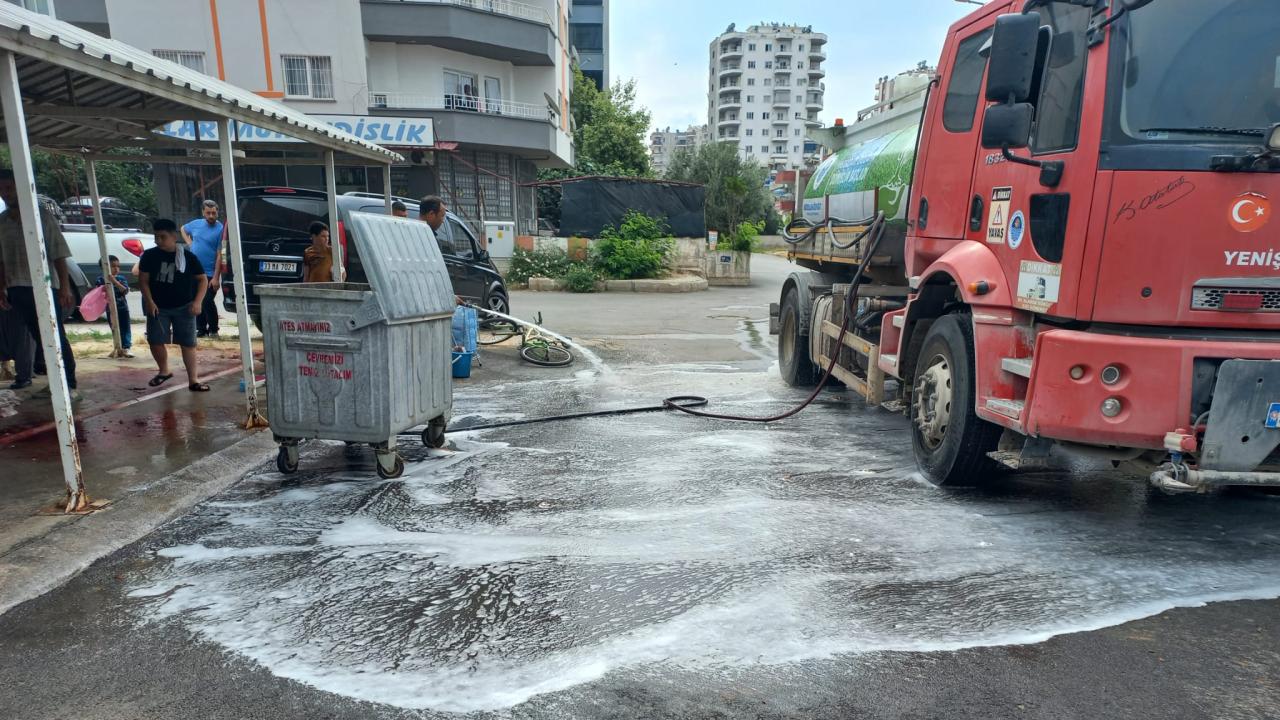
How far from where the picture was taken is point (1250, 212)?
3359mm

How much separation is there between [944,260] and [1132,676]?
8.65ft

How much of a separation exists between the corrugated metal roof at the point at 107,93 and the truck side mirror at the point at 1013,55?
4.72m

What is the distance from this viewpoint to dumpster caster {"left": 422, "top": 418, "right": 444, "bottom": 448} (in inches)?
219

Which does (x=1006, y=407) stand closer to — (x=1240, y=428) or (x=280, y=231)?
(x=1240, y=428)

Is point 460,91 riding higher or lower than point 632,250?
higher

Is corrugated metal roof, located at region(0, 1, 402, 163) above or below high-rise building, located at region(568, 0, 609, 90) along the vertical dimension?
below

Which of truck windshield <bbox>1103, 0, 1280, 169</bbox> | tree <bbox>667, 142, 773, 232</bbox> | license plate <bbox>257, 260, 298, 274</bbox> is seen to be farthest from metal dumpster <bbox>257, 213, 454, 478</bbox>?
tree <bbox>667, 142, 773, 232</bbox>

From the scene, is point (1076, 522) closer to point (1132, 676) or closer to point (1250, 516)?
point (1250, 516)

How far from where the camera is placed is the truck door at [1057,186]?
141 inches

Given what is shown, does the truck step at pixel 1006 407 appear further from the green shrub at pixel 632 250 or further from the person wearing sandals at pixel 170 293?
the green shrub at pixel 632 250

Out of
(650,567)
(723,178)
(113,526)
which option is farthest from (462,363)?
(723,178)

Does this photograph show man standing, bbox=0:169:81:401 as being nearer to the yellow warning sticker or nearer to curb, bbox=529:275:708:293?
the yellow warning sticker

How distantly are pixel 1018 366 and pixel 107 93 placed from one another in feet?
23.6

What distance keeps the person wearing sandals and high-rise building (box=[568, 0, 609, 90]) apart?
2278 inches
